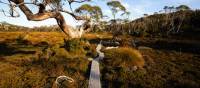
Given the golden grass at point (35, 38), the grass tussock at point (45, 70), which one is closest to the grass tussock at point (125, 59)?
the grass tussock at point (45, 70)

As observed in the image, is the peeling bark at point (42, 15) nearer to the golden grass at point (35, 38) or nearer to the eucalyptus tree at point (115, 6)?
the golden grass at point (35, 38)

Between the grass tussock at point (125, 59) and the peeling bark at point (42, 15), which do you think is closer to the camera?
the grass tussock at point (125, 59)

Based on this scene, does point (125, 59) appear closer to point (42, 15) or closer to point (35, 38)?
point (42, 15)

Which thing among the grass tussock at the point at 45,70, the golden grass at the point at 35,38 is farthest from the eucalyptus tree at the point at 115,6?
the grass tussock at the point at 45,70

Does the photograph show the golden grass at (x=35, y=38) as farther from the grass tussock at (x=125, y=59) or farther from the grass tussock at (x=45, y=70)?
the grass tussock at (x=125, y=59)

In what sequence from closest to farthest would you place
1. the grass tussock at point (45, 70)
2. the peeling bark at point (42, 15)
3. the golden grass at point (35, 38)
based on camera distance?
1. the grass tussock at point (45, 70)
2. the peeling bark at point (42, 15)
3. the golden grass at point (35, 38)

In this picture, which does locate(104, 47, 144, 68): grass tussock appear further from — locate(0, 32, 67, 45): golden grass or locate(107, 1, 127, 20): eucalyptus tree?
locate(107, 1, 127, 20): eucalyptus tree

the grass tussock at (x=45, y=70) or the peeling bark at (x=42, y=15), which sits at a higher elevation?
the peeling bark at (x=42, y=15)

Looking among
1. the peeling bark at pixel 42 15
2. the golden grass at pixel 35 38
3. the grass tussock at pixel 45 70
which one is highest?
the peeling bark at pixel 42 15

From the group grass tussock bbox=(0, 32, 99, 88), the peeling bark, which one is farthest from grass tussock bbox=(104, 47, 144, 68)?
the peeling bark

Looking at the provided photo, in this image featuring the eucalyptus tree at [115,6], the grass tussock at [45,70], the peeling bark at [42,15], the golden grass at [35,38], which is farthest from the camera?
the eucalyptus tree at [115,6]

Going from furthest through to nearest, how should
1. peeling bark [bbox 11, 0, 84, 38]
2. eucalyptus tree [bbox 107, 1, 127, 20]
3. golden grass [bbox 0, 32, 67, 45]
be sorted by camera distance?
eucalyptus tree [bbox 107, 1, 127, 20]
golden grass [bbox 0, 32, 67, 45]
peeling bark [bbox 11, 0, 84, 38]

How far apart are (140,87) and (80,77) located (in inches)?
136

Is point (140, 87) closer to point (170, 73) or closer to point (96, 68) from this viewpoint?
point (170, 73)
